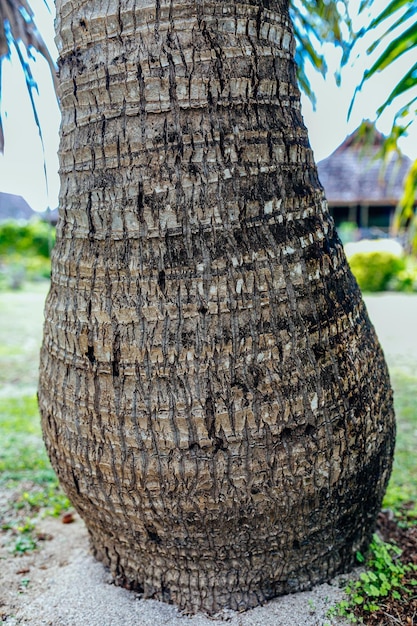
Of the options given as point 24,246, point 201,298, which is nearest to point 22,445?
point 201,298

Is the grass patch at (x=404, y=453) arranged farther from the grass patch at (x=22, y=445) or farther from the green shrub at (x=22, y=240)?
the green shrub at (x=22, y=240)

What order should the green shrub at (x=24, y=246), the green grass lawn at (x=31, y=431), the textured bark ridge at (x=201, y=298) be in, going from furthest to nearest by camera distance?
the green shrub at (x=24, y=246)
the green grass lawn at (x=31, y=431)
the textured bark ridge at (x=201, y=298)

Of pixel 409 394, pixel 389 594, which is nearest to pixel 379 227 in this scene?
pixel 409 394

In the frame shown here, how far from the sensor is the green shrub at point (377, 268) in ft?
45.5

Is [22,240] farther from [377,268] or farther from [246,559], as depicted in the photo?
[246,559]

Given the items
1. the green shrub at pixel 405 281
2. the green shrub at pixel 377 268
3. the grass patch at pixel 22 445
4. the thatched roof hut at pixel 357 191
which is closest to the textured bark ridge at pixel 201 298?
the grass patch at pixel 22 445

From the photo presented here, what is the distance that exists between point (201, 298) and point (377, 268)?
12.7m

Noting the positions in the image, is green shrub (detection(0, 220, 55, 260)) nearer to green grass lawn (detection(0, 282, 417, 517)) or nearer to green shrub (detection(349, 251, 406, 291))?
green grass lawn (detection(0, 282, 417, 517))

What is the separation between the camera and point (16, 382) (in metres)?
6.88

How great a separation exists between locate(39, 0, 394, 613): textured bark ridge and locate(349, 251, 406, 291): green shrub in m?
12.1

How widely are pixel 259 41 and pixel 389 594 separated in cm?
226

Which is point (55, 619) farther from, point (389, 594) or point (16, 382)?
point (16, 382)

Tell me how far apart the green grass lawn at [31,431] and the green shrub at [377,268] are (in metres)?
6.95

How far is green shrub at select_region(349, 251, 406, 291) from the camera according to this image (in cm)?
1386
